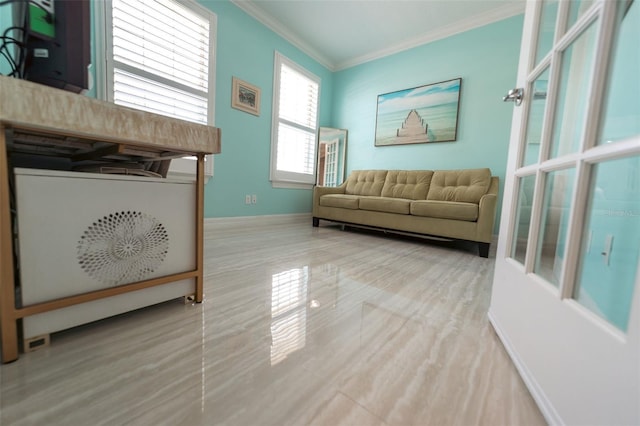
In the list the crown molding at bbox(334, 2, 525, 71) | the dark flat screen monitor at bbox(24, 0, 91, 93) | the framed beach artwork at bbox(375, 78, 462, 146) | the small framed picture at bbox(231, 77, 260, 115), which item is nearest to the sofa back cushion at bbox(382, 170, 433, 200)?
the framed beach artwork at bbox(375, 78, 462, 146)

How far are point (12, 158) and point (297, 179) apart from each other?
277 cm

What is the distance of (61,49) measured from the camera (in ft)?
2.45

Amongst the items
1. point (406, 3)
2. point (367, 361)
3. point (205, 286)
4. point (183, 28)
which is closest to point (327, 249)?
point (205, 286)

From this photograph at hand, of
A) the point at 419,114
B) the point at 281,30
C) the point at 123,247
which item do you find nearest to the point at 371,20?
the point at 281,30

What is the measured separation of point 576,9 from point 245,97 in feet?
9.47

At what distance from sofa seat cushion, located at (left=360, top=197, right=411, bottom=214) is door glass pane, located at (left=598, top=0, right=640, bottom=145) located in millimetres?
2155

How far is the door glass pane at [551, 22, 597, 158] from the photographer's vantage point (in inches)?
22.6

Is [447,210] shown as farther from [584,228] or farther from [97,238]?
[97,238]

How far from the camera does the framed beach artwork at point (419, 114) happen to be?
3.11 meters

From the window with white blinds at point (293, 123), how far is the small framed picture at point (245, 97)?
0.97 feet

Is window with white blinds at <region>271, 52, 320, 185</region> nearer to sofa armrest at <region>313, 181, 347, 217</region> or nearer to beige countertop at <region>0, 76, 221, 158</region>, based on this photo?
sofa armrest at <region>313, 181, 347, 217</region>

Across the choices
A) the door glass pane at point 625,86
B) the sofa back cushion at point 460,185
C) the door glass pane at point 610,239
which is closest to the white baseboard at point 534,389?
the door glass pane at point 610,239

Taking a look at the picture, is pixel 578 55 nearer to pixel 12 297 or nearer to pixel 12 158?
pixel 12 297

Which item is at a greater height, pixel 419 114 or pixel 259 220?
pixel 419 114
